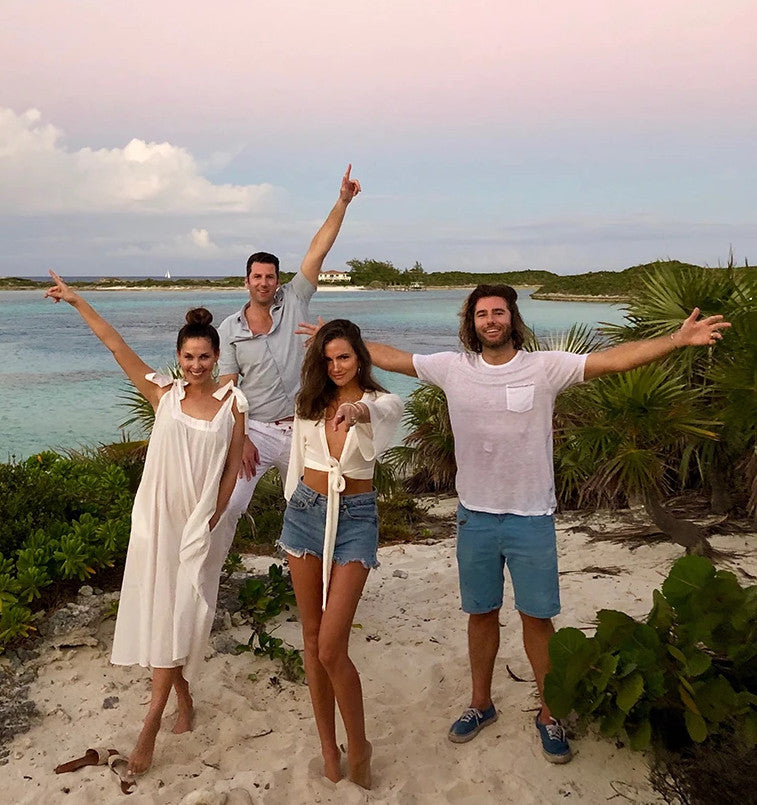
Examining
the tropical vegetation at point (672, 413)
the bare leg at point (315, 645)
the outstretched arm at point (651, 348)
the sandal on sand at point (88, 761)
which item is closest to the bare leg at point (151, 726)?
the sandal on sand at point (88, 761)

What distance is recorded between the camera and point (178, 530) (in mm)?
3584

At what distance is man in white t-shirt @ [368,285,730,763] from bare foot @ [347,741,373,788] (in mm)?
818

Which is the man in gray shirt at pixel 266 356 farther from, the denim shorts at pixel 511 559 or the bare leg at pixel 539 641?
the bare leg at pixel 539 641

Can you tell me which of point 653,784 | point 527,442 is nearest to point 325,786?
point 653,784

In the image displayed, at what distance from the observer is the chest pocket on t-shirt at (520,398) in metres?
3.40

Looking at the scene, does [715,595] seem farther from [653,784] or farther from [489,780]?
[489,780]

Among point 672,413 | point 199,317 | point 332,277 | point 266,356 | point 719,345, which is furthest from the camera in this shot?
point 332,277

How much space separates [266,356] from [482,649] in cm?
217

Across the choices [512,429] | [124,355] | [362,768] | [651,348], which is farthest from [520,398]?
[124,355]

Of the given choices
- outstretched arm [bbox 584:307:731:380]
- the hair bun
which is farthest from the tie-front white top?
outstretched arm [bbox 584:307:731:380]

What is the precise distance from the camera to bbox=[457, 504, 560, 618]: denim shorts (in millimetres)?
3393

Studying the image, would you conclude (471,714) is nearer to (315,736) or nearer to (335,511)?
(315,736)

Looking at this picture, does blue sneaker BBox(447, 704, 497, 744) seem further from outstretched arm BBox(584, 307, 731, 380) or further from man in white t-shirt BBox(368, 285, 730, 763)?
outstretched arm BBox(584, 307, 731, 380)

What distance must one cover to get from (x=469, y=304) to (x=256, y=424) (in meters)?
1.74
